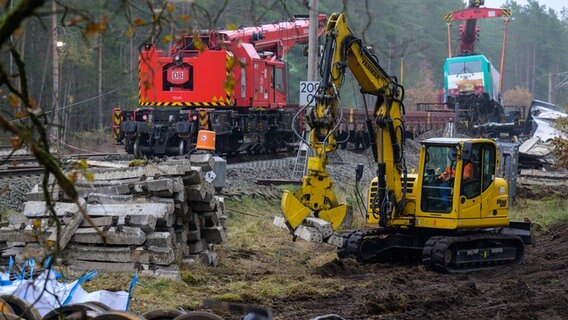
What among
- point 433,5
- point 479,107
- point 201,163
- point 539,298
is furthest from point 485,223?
point 433,5

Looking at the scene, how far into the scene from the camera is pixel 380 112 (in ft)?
47.1

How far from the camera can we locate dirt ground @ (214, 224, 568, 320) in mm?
10094

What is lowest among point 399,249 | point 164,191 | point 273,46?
point 399,249

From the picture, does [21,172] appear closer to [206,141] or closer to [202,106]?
[206,141]

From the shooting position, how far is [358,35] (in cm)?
1922

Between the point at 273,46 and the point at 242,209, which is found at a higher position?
the point at 273,46

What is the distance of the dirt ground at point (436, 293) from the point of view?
10.1m

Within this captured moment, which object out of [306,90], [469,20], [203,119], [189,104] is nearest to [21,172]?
[306,90]

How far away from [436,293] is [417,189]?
9.82 ft

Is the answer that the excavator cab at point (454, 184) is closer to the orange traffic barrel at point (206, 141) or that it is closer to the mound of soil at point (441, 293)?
the mound of soil at point (441, 293)

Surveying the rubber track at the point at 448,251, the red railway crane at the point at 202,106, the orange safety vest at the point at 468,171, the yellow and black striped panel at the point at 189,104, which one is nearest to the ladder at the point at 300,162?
the red railway crane at the point at 202,106

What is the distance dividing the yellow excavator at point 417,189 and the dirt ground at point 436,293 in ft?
1.13

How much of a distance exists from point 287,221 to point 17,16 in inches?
373

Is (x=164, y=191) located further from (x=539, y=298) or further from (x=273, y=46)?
(x=273, y=46)
